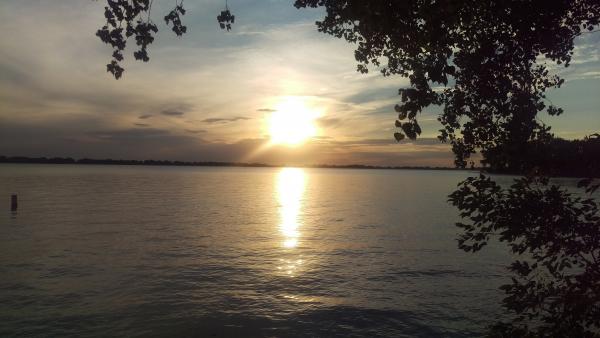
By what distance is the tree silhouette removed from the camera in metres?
6.94

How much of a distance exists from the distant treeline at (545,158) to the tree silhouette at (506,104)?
22 mm

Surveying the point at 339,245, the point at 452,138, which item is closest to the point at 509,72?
the point at 452,138

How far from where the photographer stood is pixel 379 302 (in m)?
18.3

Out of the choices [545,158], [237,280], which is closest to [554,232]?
[545,158]

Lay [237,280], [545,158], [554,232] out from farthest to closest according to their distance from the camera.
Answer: [237,280] → [545,158] → [554,232]

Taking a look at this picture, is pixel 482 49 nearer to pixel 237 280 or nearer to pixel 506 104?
pixel 506 104

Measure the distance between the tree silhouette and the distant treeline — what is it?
0.07 feet

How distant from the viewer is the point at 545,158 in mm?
7867

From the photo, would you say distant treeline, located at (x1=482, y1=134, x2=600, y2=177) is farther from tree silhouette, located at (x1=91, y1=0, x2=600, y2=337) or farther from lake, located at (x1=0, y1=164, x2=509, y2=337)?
lake, located at (x1=0, y1=164, x2=509, y2=337)

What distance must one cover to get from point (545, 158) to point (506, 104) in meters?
1.17

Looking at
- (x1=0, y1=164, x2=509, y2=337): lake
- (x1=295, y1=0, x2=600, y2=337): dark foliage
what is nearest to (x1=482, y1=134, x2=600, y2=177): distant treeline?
(x1=295, y1=0, x2=600, y2=337): dark foliage

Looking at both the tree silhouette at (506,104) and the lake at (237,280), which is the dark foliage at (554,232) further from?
the lake at (237,280)

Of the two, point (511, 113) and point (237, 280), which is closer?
point (511, 113)

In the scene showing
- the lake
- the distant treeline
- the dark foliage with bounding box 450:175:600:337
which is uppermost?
the distant treeline
